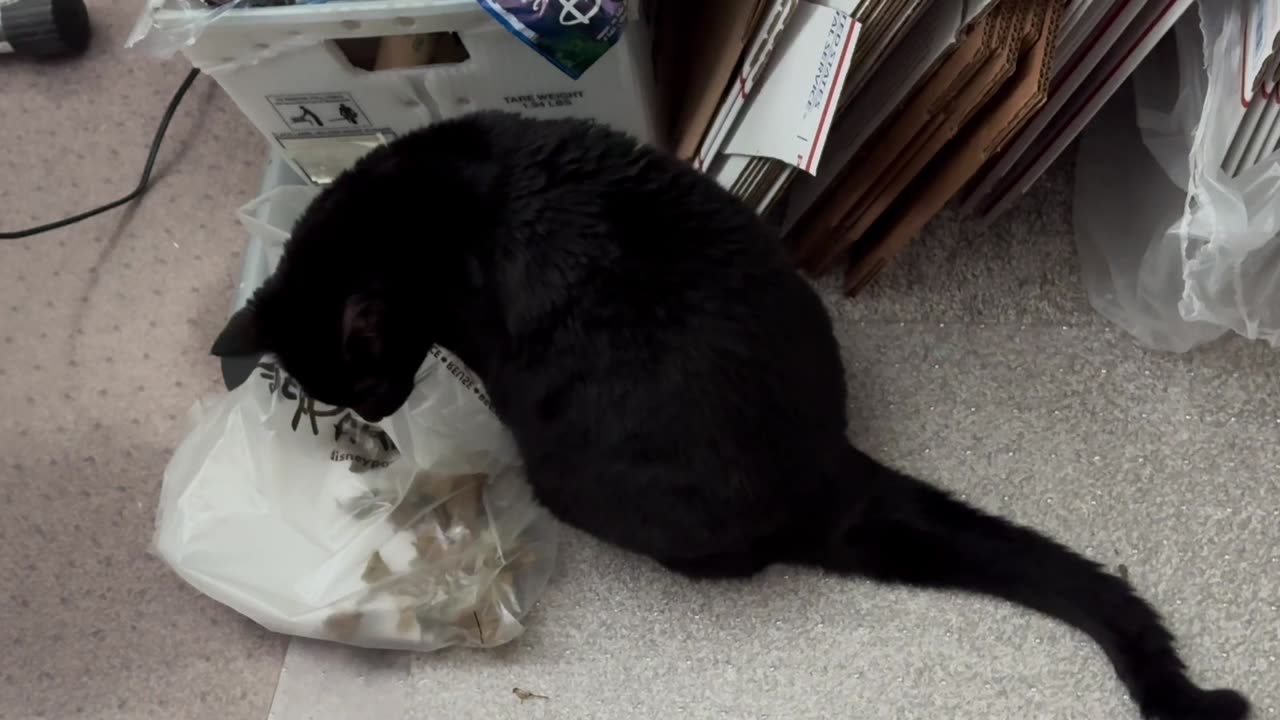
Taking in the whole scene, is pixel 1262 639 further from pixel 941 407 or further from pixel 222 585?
pixel 222 585

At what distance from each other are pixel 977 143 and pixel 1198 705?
500 millimetres

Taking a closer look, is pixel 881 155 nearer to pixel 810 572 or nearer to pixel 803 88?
pixel 803 88

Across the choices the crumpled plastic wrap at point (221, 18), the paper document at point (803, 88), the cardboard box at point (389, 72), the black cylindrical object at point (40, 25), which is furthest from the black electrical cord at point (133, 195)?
the paper document at point (803, 88)

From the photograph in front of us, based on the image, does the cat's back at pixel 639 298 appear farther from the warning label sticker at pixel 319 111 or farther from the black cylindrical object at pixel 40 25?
the black cylindrical object at pixel 40 25

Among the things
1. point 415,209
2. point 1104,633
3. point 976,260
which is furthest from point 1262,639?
point 415,209

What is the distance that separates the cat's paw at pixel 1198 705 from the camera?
78cm

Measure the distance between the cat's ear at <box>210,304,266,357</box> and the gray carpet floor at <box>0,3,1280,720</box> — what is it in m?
0.33

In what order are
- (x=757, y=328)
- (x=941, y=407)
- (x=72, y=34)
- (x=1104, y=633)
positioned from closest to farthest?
(x=757, y=328)
(x=1104, y=633)
(x=941, y=407)
(x=72, y=34)

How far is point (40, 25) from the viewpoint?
3.89 feet

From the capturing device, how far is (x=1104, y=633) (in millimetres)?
826

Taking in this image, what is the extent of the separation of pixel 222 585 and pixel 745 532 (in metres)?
0.49

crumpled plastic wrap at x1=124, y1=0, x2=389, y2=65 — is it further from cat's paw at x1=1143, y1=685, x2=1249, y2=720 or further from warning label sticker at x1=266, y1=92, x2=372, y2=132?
cat's paw at x1=1143, y1=685, x2=1249, y2=720

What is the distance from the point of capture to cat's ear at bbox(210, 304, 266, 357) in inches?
29.6

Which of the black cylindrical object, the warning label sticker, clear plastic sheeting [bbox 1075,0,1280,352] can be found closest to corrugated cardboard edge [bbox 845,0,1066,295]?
clear plastic sheeting [bbox 1075,0,1280,352]
